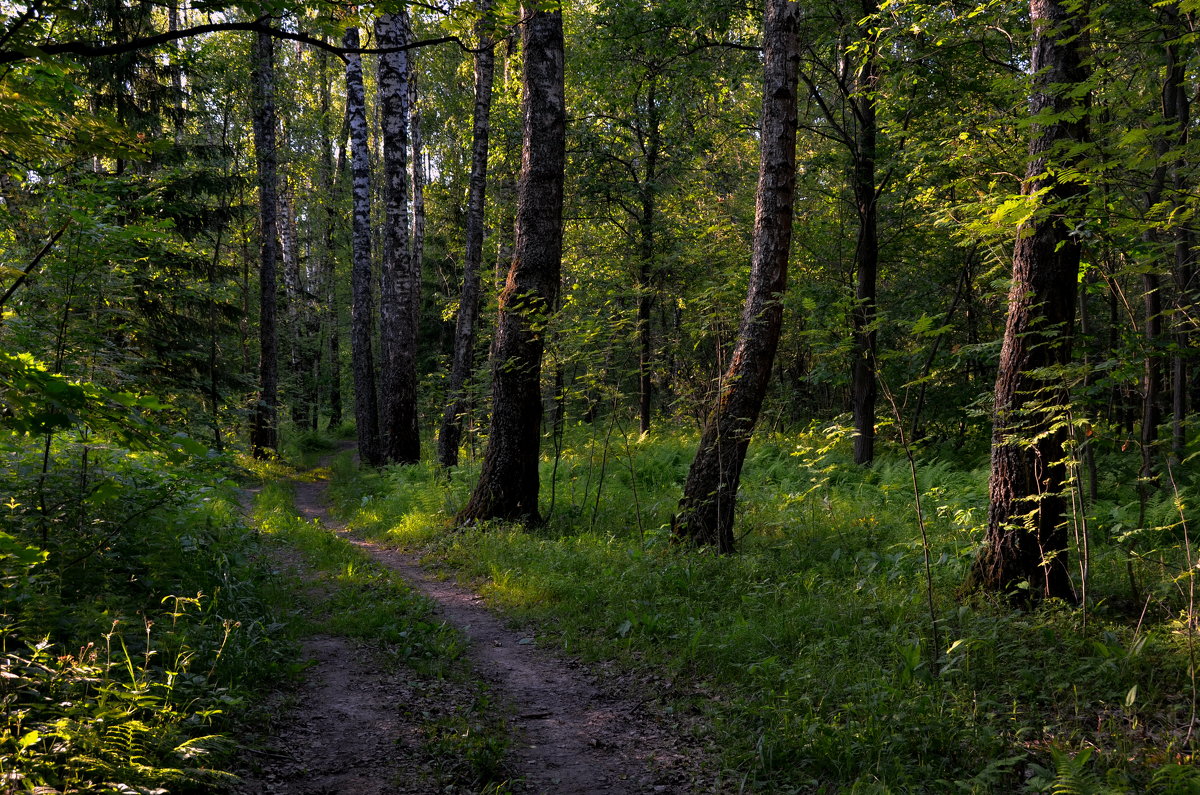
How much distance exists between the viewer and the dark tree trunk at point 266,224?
1695 centimetres

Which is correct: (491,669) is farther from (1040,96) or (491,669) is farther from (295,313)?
(295,313)

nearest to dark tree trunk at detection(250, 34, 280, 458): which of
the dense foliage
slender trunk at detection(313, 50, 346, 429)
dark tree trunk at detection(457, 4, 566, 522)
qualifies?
the dense foliage

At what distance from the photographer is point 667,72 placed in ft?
34.8

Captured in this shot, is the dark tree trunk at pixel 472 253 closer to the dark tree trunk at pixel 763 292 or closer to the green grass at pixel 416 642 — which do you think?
the green grass at pixel 416 642

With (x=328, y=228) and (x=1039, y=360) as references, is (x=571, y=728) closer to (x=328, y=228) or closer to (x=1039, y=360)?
(x=1039, y=360)

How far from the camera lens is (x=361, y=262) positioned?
55.7ft

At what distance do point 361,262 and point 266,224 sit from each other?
3.41 meters

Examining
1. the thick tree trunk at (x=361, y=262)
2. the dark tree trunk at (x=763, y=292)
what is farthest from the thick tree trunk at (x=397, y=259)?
the dark tree trunk at (x=763, y=292)

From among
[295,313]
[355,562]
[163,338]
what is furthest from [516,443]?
[295,313]

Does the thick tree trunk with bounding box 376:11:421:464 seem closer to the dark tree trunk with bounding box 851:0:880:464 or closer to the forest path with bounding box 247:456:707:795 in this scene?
the dark tree trunk with bounding box 851:0:880:464

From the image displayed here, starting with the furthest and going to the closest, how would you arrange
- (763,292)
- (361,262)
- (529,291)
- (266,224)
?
(266,224), (361,262), (529,291), (763,292)

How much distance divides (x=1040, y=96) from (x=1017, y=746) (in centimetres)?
476

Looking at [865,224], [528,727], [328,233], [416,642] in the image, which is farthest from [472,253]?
[328,233]

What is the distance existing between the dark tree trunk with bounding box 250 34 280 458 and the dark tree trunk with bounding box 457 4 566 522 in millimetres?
10542
